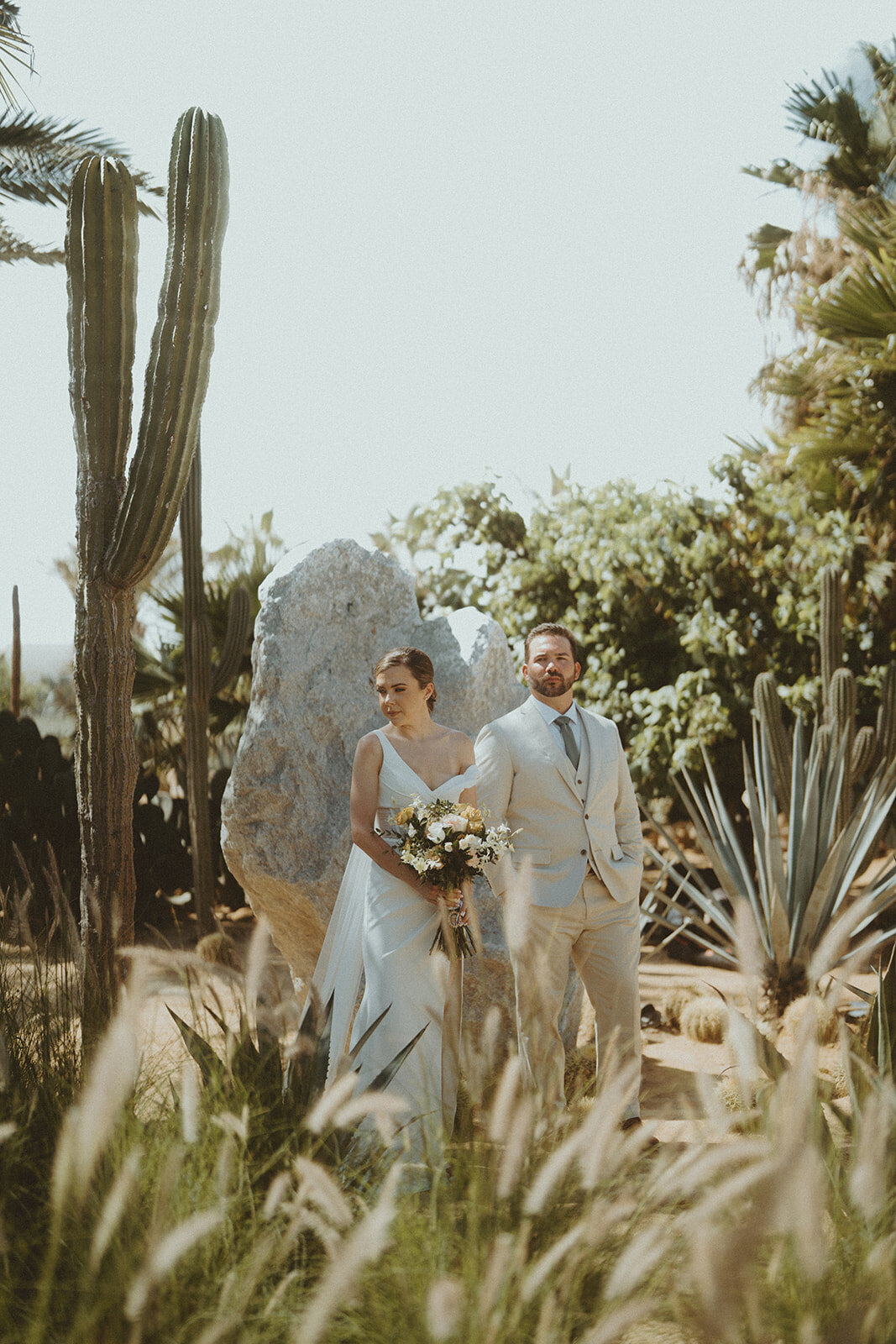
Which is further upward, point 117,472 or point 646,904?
point 117,472

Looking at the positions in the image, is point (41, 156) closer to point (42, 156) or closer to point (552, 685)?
point (42, 156)

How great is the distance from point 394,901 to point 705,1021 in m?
2.74

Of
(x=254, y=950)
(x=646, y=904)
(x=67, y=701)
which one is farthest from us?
(x=67, y=701)

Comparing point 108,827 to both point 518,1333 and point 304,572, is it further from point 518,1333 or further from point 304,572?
point 518,1333

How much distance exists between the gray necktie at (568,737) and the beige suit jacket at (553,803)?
3cm

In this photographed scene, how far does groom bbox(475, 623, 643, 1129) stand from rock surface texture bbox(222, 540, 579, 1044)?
1541mm

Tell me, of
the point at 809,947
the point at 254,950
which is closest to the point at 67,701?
the point at 809,947

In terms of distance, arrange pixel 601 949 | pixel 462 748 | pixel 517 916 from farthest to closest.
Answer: pixel 462 748
pixel 601 949
pixel 517 916

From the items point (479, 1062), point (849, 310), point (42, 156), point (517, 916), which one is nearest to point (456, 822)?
point (517, 916)

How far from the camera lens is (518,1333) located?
1.61 metres

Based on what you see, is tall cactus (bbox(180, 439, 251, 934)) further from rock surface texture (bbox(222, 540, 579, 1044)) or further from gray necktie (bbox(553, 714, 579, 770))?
gray necktie (bbox(553, 714, 579, 770))

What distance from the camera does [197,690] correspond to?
26.0 ft

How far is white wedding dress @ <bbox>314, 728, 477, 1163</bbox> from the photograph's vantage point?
11.9ft

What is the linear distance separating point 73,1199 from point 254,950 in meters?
0.54
